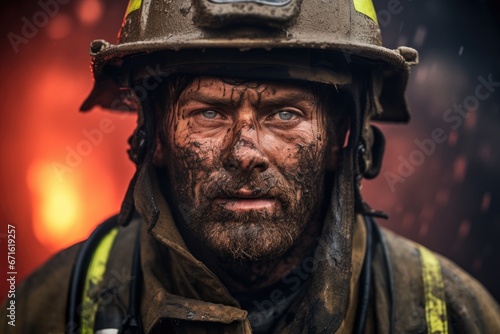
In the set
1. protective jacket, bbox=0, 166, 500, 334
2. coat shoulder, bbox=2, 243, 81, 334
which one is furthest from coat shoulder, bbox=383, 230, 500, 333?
coat shoulder, bbox=2, 243, 81, 334

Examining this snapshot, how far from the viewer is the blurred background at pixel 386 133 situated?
5.66 m

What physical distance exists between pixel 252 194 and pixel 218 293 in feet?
1.56

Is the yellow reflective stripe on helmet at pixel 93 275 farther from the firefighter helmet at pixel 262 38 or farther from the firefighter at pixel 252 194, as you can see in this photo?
the firefighter helmet at pixel 262 38

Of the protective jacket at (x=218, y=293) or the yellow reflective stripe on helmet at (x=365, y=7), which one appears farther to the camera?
the yellow reflective stripe on helmet at (x=365, y=7)

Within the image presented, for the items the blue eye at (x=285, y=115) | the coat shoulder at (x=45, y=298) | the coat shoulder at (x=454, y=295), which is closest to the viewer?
the blue eye at (x=285, y=115)

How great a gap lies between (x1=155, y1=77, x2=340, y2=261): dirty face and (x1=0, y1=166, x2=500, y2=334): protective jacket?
188 mm

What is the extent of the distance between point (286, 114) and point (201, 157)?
0.45m

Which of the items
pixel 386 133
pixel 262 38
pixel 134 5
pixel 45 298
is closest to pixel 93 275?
pixel 45 298

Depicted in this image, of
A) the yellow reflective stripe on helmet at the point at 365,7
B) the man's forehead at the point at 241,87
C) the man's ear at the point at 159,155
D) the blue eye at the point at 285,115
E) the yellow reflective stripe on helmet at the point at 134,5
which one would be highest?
the yellow reflective stripe on helmet at the point at 134,5

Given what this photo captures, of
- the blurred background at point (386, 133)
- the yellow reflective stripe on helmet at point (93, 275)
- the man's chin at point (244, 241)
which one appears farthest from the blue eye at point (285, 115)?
the blurred background at point (386, 133)

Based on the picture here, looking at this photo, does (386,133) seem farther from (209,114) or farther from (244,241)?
(244,241)

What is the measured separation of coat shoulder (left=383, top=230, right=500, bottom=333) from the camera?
289 centimetres

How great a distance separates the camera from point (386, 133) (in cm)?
620

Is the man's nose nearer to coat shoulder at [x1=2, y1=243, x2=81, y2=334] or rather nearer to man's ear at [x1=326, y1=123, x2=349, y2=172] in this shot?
man's ear at [x1=326, y1=123, x2=349, y2=172]
